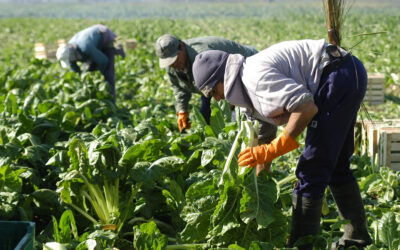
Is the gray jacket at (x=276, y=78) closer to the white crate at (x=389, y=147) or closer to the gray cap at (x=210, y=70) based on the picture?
the gray cap at (x=210, y=70)

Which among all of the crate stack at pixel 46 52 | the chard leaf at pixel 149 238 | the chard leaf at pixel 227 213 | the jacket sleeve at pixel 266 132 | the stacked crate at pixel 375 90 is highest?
the jacket sleeve at pixel 266 132

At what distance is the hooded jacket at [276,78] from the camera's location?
8.92 ft

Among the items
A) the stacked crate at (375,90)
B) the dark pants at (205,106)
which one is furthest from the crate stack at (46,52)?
the dark pants at (205,106)

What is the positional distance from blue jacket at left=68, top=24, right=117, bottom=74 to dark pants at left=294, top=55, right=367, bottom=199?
5458 millimetres

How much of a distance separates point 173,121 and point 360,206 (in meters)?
3.55

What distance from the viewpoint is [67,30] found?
26.5 meters

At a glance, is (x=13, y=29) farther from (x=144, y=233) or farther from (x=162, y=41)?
(x=144, y=233)

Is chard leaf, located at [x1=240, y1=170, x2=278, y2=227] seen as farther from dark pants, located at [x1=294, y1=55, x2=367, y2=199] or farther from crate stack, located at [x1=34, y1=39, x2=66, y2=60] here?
crate stack, located at [x1=34, y1=39, x2=66, y2=60]

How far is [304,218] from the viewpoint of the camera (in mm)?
3158

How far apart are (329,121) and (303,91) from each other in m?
0.33

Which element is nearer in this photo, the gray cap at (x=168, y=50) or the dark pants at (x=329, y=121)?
the dark pants at (x=329, y=121)

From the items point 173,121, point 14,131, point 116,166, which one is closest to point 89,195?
point 116,166

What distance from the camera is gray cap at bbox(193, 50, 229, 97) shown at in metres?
2.95

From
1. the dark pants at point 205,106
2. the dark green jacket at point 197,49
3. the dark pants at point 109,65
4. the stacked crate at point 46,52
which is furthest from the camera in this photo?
the stacked crate at point 46,52
